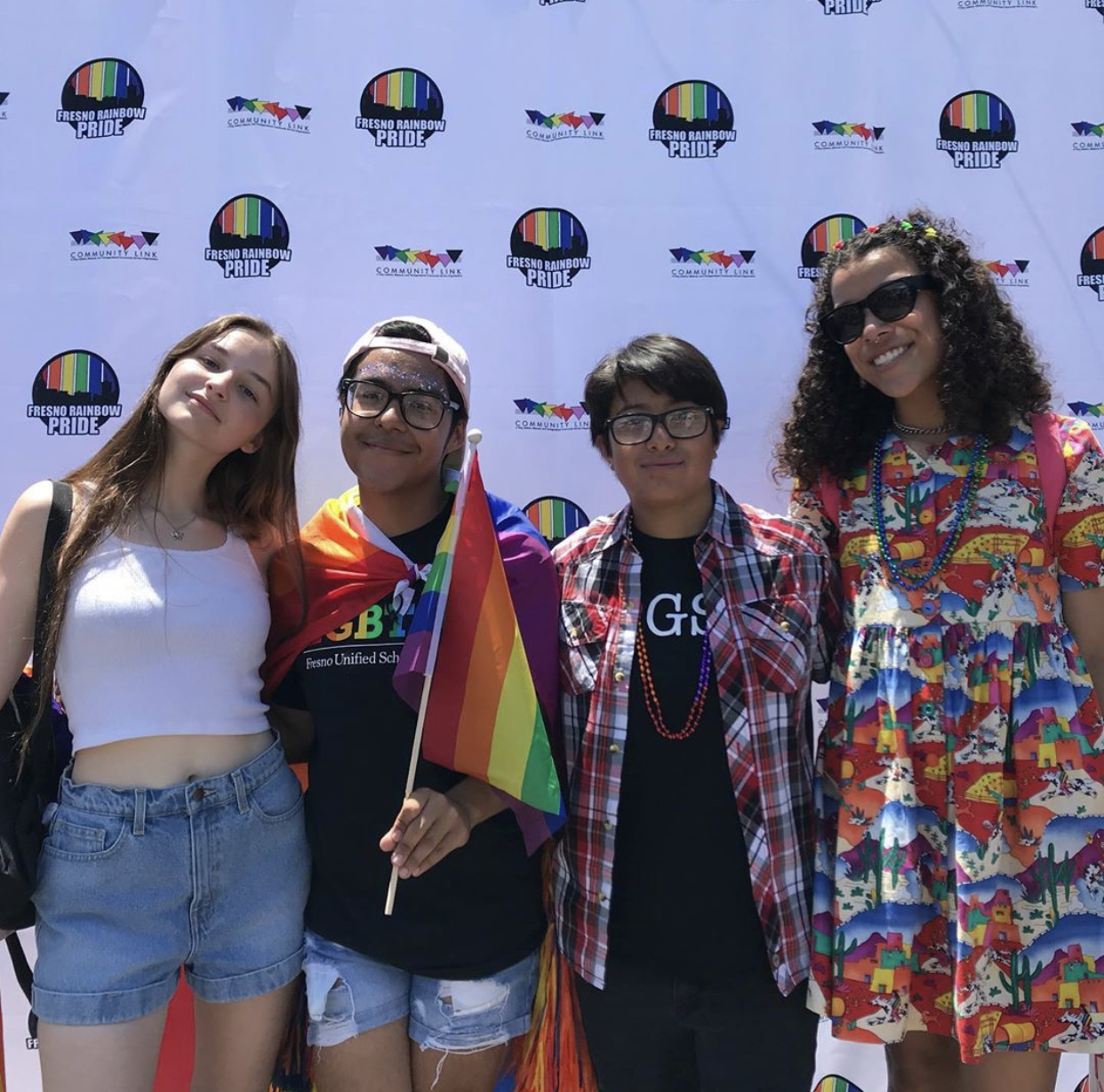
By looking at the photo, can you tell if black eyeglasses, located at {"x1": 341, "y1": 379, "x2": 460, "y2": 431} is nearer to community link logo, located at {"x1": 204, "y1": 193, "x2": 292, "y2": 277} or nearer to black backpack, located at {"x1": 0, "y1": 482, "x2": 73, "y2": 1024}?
black backpack, located at {"x1": 0, "y1": 482, "x2": 73, "y2": 1024}

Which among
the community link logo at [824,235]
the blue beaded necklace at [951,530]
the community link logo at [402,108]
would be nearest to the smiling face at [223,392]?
the community link logo at [402,108]

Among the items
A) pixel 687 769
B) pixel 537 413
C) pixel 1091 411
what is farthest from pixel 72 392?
pixel 1091 411

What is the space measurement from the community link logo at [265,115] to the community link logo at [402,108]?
0.16 m

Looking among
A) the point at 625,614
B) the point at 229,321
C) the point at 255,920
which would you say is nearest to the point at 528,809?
the point at 625,614

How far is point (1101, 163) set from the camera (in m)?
2.63

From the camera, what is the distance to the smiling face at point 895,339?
1890mm

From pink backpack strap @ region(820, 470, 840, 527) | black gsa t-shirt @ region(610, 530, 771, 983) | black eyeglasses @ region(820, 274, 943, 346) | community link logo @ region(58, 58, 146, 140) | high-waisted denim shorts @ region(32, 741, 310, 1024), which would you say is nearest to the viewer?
high-waisted denim shorts @ region(32, 741, 310, 1024)

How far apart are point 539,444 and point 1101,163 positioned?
174 cm

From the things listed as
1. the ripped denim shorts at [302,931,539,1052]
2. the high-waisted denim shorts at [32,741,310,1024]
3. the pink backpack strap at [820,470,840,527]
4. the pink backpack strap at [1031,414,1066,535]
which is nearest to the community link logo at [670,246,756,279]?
the pink backpack strap at [820,470,840,527]

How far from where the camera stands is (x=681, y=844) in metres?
1.79

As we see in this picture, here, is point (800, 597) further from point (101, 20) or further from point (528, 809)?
point (101, 20)

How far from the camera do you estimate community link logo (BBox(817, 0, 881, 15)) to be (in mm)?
2580

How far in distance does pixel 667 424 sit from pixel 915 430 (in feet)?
1.77

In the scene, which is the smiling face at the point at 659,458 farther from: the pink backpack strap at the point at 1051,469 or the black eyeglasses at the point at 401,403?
the pink backpack strap at the point at 1051,469
